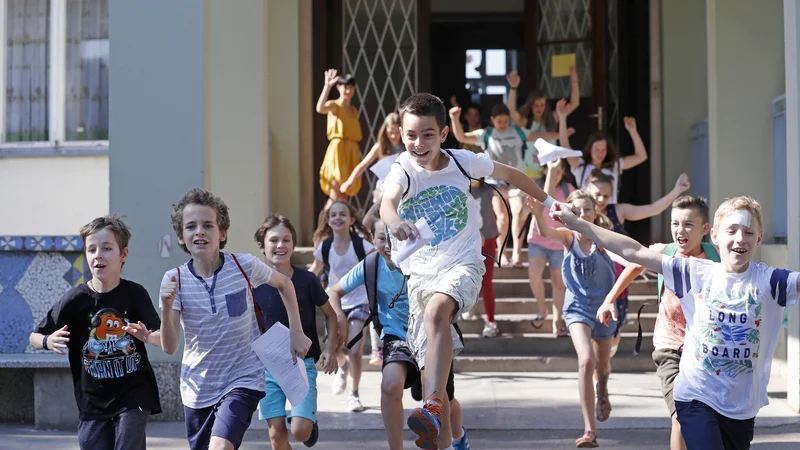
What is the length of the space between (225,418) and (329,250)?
3.45m

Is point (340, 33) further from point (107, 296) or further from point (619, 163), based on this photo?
point (107, 296)

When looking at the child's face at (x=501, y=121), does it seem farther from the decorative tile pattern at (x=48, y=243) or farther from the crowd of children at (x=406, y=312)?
the decorative tile pattern at (x=48, y=243)

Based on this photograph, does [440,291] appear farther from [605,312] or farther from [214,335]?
[605,312]

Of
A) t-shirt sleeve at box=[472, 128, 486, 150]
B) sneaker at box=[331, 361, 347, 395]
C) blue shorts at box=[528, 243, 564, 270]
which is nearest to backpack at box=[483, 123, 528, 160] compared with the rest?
t-shirt sleeve at box=[472, 128, 486, 150]

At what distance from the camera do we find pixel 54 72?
398 inches

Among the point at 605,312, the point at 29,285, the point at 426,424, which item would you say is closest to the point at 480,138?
the point at 29,285

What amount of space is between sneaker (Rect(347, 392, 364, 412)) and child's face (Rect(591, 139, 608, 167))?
3465mm

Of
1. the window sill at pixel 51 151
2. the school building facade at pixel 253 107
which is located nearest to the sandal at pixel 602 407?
the school building facade at pixel 253 107

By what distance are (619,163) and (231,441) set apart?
624cm

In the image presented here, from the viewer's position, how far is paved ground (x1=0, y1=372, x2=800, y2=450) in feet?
23.3

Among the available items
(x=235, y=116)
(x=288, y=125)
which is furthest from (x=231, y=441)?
(x=288, y=125)

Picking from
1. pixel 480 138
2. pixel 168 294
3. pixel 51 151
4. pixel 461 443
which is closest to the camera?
pixel 168 294

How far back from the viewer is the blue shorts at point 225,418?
15.9ft

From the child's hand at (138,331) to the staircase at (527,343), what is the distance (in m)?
4.85
